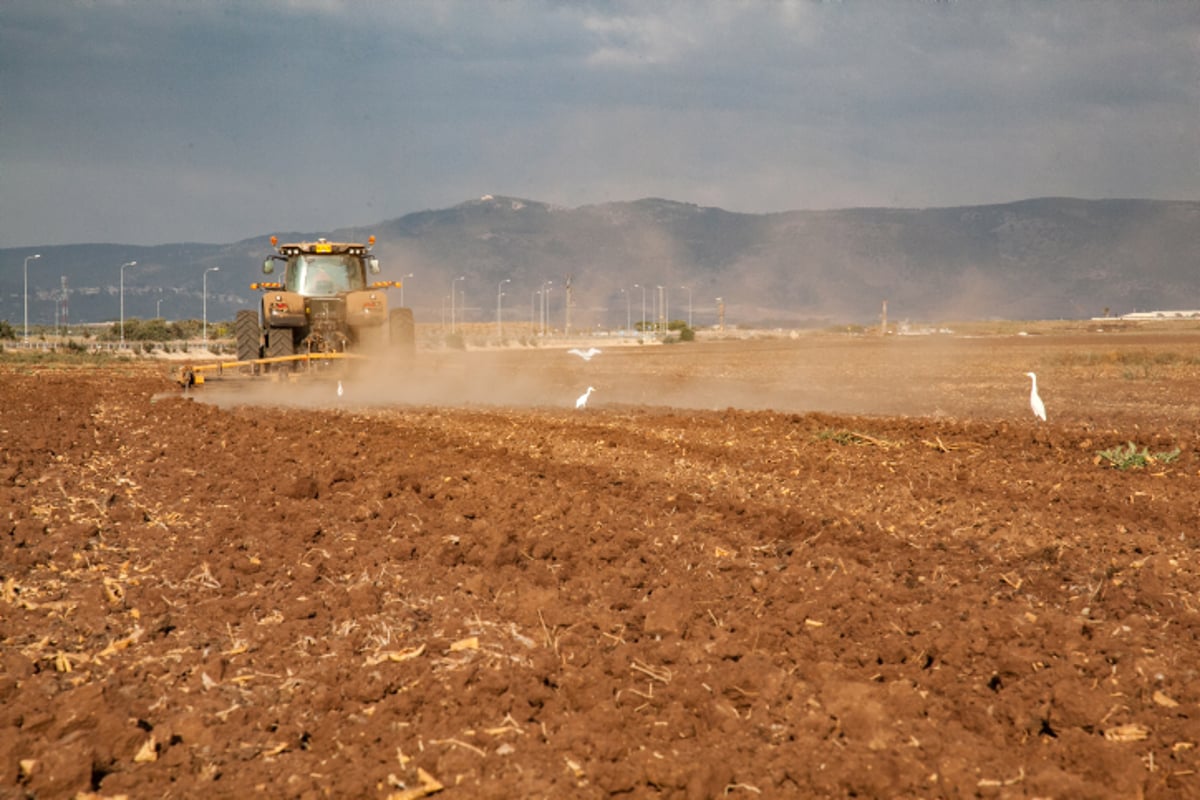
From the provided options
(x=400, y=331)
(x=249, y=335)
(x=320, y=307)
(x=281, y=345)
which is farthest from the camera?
(x=400, y=331)

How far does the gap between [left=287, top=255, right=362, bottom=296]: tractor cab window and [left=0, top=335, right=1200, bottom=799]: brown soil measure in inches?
414

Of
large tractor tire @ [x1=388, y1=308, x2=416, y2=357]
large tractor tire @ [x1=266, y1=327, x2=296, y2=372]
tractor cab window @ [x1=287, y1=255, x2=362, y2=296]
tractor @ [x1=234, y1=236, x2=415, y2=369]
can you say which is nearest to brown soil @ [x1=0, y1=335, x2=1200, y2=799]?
large tractor tire @ [x1=266, y1=327, x2=296, y2=372]

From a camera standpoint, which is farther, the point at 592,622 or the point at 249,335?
the point at 249,335

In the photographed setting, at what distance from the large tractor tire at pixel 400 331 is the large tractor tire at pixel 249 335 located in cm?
273

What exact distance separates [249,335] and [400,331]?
3130 mm

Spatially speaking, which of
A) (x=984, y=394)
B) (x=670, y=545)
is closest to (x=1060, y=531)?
(x=670, y=545)

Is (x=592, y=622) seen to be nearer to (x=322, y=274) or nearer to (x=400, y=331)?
(x=322, y=274)

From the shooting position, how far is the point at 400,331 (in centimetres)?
2503

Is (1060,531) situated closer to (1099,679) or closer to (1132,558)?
(1132,558)

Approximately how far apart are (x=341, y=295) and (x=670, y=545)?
1697 centimetres

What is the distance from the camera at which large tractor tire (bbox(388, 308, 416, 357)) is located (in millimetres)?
24984

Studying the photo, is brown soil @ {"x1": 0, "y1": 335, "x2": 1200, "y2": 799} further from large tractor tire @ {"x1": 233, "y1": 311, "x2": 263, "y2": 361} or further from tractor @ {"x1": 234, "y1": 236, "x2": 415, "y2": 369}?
large tractor tire @ {"x1": 233, "y1": 311, "x2": 263, "y2": 361}

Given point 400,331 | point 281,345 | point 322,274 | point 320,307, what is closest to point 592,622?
point 281,345

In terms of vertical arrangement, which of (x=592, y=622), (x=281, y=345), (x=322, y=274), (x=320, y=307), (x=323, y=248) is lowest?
(x=592, y=622)
